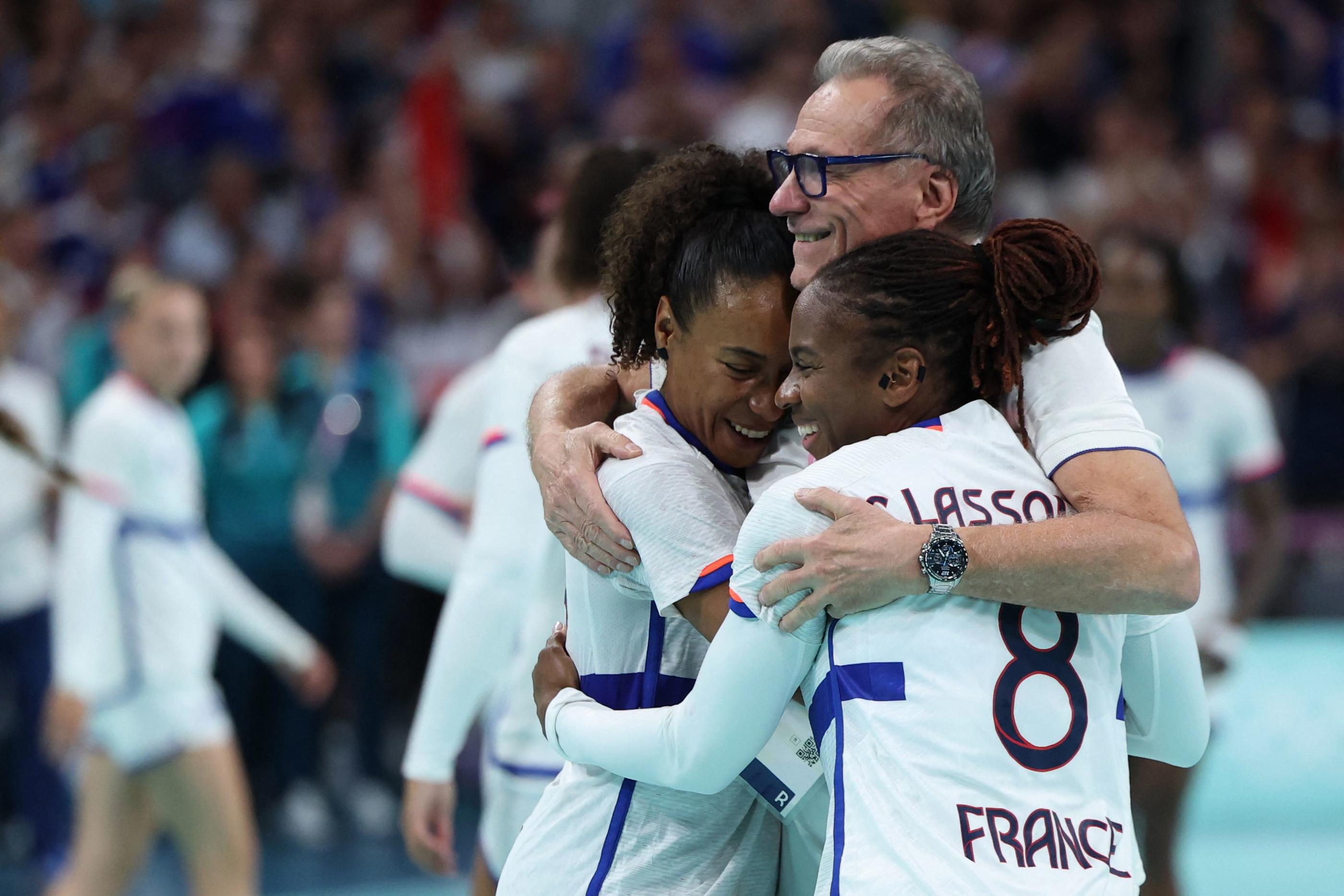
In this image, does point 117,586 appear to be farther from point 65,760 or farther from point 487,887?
point 487,887

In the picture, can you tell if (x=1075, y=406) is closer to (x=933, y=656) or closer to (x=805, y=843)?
(x=933, y=656)

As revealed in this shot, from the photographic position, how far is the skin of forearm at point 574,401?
249 cm

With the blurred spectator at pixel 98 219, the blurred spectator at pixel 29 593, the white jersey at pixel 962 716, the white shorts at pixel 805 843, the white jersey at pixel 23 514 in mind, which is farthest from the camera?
the blurred spectator at pixel 98 219

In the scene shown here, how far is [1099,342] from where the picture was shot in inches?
85.0

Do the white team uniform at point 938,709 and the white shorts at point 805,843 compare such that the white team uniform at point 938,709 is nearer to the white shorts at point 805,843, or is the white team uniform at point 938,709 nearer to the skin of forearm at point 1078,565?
the skin of forearm at point 1078,565

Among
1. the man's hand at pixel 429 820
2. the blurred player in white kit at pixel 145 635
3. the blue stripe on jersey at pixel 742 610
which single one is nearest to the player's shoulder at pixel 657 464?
the blue stripe on jersey at pixel 742 610

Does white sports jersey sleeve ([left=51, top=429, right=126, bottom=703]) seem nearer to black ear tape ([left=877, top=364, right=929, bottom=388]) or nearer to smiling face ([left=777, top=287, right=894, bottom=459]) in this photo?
smiling face ([left=777, top=287, right=894, bottom=459])

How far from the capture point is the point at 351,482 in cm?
726

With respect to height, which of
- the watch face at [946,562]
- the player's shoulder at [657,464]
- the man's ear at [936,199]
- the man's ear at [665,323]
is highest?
the man's ear at [936,199]

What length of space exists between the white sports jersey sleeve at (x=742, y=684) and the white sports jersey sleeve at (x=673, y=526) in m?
0.09

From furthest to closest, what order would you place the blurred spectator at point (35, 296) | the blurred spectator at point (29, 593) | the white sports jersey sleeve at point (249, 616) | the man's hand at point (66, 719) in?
the blurred spectator at point (35, 296) < the blurred spectator at point (29, 593) < the white sports jersey sleeve at point (249, 616) < the man's hand at point (66, 719)

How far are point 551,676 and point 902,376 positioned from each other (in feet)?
2.26

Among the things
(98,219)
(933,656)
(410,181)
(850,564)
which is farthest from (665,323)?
(98,219)

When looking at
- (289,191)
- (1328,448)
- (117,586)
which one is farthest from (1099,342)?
(289,191)
